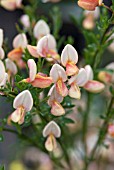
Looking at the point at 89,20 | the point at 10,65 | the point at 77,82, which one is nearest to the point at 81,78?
the point at 77,82

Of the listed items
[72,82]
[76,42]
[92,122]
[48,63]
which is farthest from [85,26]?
[76,42]

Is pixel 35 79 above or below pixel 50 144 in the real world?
above

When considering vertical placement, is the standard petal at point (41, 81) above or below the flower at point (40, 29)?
below

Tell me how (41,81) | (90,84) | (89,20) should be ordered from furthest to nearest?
(89,20) → (90,84) → (41,81)

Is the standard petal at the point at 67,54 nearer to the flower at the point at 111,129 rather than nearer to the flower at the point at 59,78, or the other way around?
the flower at the point at 59,78

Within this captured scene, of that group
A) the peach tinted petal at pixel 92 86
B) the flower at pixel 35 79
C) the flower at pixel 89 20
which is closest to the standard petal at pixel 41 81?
the flower at pixel 35 79

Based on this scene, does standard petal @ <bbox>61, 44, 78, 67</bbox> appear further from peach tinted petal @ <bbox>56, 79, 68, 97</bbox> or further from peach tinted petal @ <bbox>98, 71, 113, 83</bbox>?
peach tinted petal @ <bbox>98, 71, 113, 83</bbox>

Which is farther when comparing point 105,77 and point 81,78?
point 105,77

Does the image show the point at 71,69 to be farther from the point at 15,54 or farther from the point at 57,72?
the point at 15,54
